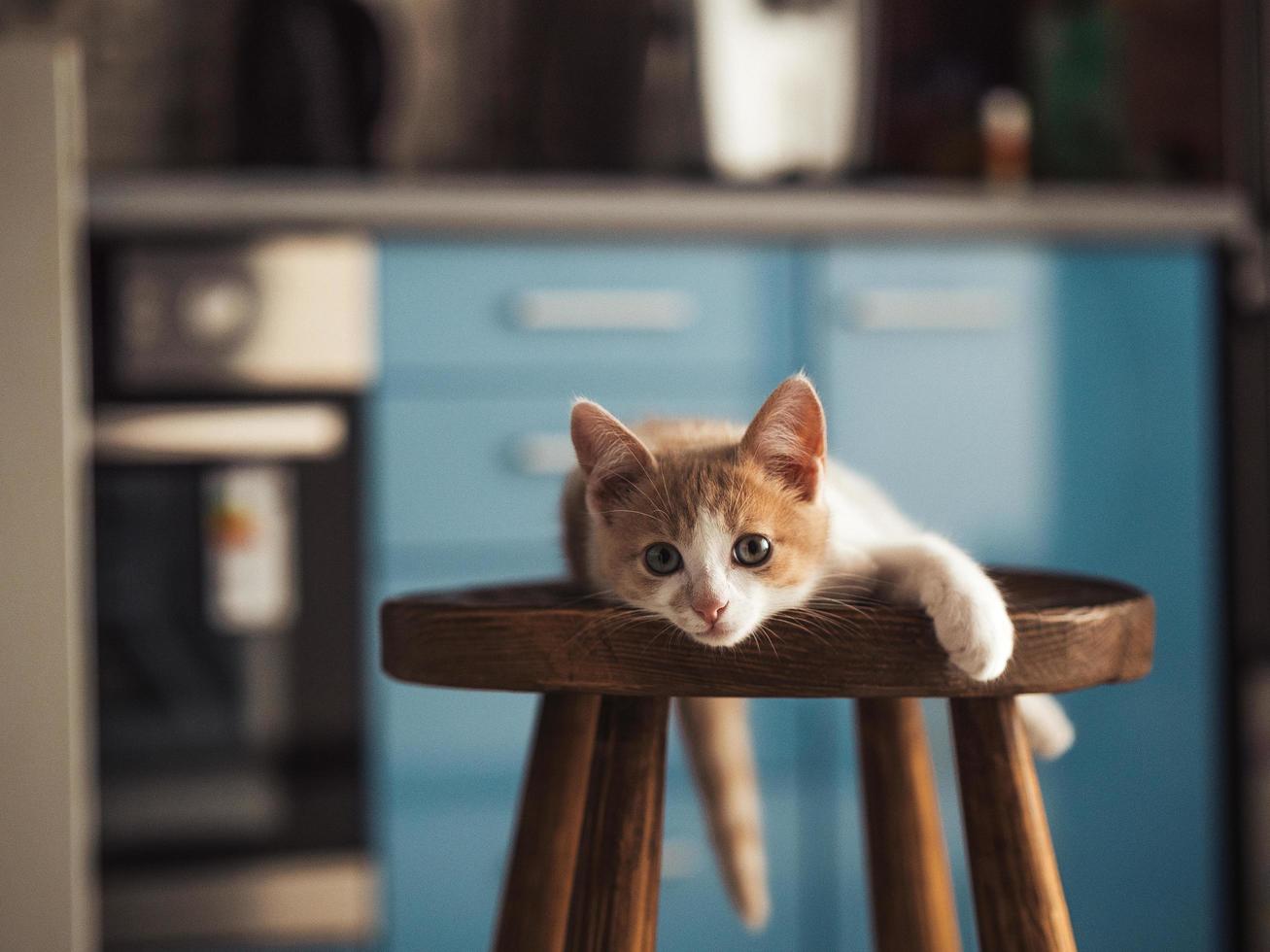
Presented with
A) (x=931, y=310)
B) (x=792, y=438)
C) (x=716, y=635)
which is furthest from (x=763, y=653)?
(x=931, y=310)

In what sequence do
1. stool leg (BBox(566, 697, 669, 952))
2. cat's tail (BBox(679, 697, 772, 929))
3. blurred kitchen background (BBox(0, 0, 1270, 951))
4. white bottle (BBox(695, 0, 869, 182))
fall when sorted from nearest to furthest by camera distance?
stool leg (BBox(566, 697, 669, 952)), cat's tail (BBox(679, 697, 772, 929)), blurred kitchen background (BBox(0, 0, 1270, 951)), white bottle (BBox(695, 0, 869, 182))

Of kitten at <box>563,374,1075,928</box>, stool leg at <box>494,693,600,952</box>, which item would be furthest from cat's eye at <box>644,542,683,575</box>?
stool leg at <box>494,693,600,952</box>

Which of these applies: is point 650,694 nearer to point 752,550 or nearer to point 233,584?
point 752,550

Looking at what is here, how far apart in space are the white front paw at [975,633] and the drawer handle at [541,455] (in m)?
1.16


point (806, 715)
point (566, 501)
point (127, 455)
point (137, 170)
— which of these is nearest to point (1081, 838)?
point (806, 715)

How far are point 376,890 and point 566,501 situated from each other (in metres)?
0.96

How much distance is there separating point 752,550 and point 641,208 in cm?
108

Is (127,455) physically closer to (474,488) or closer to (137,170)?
(474,488)

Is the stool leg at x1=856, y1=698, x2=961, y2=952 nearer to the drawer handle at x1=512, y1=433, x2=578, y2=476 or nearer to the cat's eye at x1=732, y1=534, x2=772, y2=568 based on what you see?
the cat's eye at x1=732, y1=534, x2=772, y2=568

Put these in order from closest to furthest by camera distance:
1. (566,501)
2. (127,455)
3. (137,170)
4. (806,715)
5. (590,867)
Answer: (590,867) < (566,501) < (127,455) < (806,715) < (137,170)

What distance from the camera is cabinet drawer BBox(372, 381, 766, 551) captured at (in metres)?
1.83

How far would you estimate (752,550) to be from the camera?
837 mm

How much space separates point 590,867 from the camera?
816mm

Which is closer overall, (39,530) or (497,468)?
(39,530)
